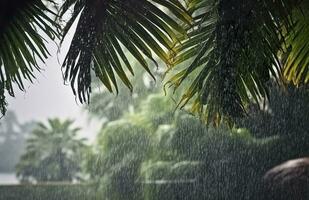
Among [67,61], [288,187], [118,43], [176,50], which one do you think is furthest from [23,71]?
[288,187]

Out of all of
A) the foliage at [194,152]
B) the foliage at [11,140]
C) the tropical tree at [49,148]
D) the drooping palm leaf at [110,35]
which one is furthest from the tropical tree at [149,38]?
the foliage at [11,140]

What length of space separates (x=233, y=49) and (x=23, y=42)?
37.3 inches

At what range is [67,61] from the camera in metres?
2.51

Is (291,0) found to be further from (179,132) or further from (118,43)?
(179,132)

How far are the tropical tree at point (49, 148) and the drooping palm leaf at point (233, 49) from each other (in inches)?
1153

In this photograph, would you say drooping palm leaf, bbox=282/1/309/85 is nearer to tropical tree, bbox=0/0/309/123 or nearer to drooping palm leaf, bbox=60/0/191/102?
tropical tree, bbox=0/0/309/123

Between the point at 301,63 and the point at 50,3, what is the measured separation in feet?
4.51

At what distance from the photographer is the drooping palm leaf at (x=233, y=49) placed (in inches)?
102

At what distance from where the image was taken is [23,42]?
2576 mm

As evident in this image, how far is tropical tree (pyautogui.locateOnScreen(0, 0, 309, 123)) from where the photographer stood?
2.50 metres

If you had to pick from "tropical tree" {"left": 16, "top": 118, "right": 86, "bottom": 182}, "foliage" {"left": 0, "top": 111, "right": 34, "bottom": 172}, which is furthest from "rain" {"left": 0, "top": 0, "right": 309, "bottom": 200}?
"foliage" {"left": 0, "top": 111, "right": 34, "bottom": 172}

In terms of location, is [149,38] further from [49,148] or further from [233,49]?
[49,148]

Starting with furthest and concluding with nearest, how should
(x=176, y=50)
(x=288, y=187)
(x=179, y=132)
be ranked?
(x=179, y=132)
(x=288, y=187)
(x=176, y=50)

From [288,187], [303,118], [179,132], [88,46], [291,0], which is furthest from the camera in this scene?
[179,132]
